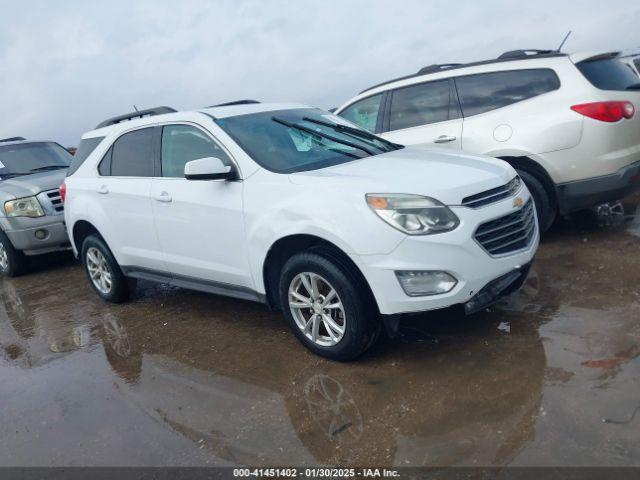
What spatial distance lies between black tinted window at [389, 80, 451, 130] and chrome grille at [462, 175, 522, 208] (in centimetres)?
233

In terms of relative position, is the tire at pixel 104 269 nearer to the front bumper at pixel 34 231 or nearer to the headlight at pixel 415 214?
the front bumper at pixel 34 231

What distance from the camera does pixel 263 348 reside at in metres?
4.33

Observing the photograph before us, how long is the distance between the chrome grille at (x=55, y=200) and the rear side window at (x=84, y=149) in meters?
1.85

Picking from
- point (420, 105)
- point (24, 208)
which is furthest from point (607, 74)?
point (24, 208)

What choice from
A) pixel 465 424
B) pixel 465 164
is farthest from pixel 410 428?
pixel 465 164

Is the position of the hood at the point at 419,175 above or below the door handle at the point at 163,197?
above

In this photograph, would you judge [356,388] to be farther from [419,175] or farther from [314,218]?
[419,175]

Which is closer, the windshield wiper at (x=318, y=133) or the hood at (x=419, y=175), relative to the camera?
the hood at (x=419, y=175)

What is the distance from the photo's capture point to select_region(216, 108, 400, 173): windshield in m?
4.23

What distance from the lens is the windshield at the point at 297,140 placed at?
4.23 meters

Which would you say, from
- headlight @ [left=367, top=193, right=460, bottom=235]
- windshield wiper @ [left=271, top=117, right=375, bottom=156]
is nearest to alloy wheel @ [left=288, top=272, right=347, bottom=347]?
headlight @ [left=367, top=193, right=460, bottom=235]

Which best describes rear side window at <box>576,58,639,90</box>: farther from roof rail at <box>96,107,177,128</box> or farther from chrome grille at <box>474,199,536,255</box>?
roof rail at <box>96,107,177,128</box>

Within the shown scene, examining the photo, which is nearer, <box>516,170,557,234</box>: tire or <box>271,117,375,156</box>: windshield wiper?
<box>271,117,375,156</box>: windshield wiper

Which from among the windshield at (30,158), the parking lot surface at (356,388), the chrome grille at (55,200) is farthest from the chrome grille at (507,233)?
the windshield at (30,158)
